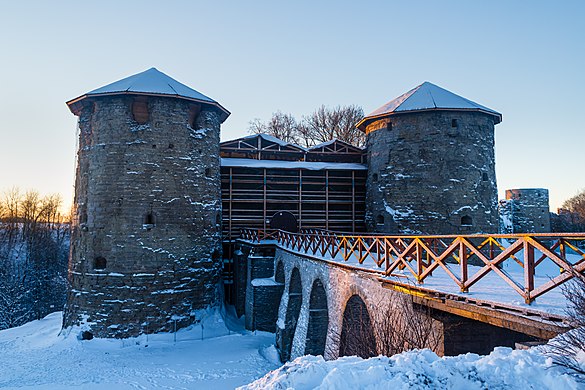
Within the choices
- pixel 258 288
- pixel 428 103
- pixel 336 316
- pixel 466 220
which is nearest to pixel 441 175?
pixel 466 220

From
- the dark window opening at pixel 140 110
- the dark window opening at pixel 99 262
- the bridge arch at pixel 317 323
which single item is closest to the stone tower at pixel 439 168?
the bridge arch at pixel 317 323

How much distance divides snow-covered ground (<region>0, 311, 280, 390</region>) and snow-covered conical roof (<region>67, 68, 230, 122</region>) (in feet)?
29.6

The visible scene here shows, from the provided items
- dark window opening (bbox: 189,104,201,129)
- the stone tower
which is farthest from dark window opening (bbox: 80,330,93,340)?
the stone tower

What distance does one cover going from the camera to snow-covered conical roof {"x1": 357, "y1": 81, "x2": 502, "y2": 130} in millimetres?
16219

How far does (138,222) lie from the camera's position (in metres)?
15.3

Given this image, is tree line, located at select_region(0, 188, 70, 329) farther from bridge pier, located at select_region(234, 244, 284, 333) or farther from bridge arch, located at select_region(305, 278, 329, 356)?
bridge arch, located at select_region(305, 278, 329, 356)

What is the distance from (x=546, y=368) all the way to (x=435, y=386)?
89cm

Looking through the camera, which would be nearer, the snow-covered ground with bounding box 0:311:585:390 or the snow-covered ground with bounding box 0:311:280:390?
the snow-covered ground with bounding box 0:311:585:390

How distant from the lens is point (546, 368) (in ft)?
10.7

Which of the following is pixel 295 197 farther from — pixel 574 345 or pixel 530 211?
pixel 530 211

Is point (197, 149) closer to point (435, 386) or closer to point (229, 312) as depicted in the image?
point (229, 312)

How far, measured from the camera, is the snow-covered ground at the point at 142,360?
11116mm

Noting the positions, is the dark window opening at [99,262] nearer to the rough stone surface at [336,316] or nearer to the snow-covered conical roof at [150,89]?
the snow-covered conical roof at [150,89]

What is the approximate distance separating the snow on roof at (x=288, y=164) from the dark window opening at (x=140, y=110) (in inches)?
155
